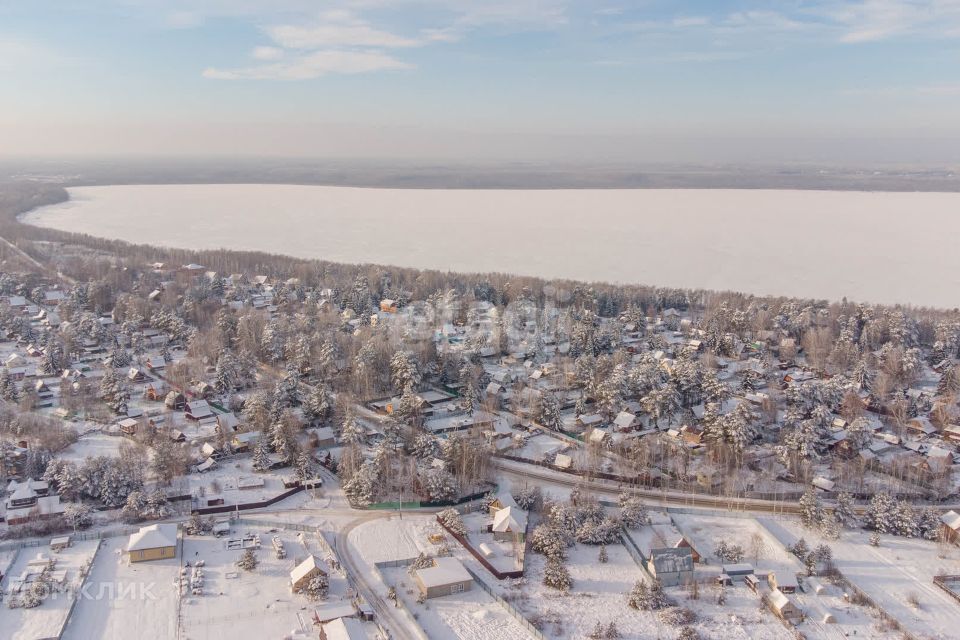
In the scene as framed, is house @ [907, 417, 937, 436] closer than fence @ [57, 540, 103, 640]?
No

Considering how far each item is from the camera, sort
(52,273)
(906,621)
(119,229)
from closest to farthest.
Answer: (906,621) → (52,273) → (119,229)

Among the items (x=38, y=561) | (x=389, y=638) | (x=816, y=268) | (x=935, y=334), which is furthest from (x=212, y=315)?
(x=816, y=268)

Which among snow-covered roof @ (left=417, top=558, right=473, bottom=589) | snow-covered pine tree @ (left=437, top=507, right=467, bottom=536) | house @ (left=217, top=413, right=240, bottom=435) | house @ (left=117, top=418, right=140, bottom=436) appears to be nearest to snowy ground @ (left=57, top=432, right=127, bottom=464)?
house @ (left=117, top=418, right=140, bottom=436)

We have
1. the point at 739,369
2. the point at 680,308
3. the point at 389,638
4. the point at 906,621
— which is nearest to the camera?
the point at 389,638

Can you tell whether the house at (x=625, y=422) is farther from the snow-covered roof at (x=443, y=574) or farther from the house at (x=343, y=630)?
the house at (x=343, y=630)

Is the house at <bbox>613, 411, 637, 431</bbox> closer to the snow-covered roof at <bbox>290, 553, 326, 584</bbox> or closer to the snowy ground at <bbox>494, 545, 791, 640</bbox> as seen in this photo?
the snowy ground at <bbox>494, 545, 791, 640</bbox>

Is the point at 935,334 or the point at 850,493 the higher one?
the point at 935,334

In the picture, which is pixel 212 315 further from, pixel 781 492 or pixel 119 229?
pixel 119 229
